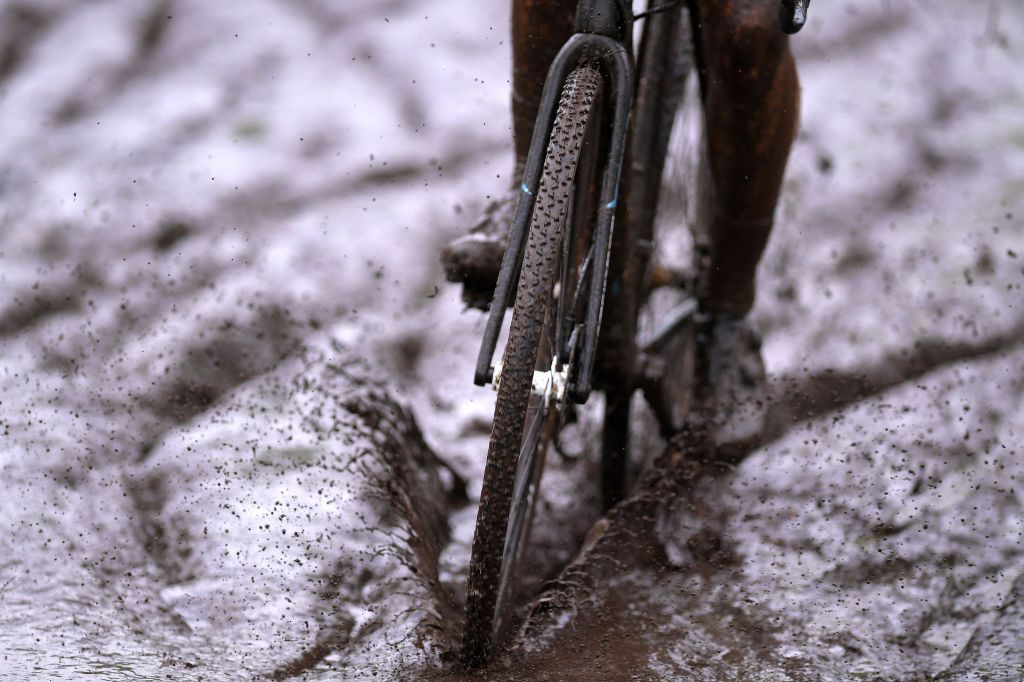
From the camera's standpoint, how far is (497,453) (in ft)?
6.13

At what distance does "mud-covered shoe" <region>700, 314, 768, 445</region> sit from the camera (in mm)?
2980

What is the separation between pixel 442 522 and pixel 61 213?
7.08 feet

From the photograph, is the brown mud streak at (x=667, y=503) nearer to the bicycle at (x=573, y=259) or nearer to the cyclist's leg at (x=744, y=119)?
Result: the bicycle at (x=573, y=259)

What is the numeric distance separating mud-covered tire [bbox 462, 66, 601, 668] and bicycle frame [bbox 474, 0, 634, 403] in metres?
0.03

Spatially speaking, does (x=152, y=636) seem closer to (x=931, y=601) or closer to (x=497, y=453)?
(x=497, y=453)

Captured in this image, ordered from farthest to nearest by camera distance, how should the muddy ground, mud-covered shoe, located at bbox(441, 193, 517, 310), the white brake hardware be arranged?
mud-covered shoe, located at bbox(441, 193, 517, 310) → the muddy ground → the white brake hardware

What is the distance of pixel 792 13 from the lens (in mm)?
2158

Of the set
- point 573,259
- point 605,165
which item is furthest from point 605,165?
point 573,259

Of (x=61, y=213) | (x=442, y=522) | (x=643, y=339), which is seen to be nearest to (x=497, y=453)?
(x=442, y=522)

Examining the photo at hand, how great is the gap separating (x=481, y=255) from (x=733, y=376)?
894mm

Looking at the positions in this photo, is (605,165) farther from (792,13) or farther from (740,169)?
(740,169)

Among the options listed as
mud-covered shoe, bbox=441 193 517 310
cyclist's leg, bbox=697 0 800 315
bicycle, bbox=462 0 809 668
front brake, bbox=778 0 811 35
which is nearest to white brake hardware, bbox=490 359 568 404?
bicycle, bbox=462 0 809 668

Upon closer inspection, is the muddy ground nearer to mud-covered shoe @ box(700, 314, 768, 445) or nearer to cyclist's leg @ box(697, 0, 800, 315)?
mud-covered shoe @ box(700, 314, 768, 445)

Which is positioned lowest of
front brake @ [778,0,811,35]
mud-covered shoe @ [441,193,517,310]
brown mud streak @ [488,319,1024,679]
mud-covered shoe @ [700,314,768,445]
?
brown mud streak @ [488,319,1024,679]
